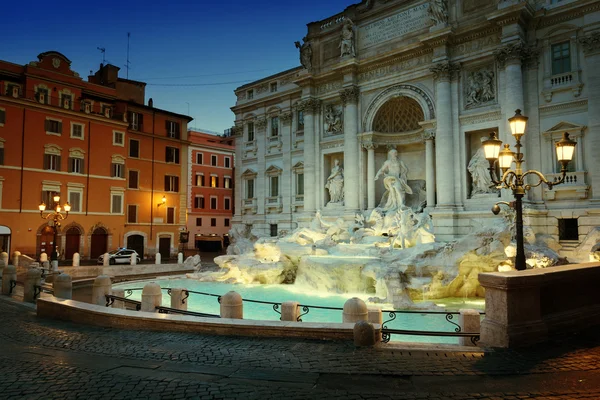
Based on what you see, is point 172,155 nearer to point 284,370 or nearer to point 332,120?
point 332,120

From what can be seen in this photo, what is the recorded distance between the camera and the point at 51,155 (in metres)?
31.3

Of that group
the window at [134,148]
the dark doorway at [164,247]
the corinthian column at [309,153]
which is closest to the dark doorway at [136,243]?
the dark doorway at [164,247]

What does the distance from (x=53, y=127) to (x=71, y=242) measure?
8574 mm

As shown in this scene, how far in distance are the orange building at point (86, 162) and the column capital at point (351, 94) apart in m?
19.1

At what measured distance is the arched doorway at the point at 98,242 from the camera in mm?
33219

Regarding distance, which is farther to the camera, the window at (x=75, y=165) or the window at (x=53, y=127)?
the window at (x=75, y=165)

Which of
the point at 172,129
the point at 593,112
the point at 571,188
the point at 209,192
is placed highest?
the point at 172,129

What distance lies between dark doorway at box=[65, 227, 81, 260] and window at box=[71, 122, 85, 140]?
7009mm

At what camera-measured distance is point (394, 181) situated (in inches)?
967

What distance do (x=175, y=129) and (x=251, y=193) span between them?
11089 millimetres

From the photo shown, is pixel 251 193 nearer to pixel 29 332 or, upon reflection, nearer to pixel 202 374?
pixel 29 332

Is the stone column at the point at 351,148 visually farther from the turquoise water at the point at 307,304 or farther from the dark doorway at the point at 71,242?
the dark doorway at the point at 71,242

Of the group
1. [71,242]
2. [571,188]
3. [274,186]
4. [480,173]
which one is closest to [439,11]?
[480,173]

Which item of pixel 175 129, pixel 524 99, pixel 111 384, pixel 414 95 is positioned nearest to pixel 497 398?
pixel 111 384
